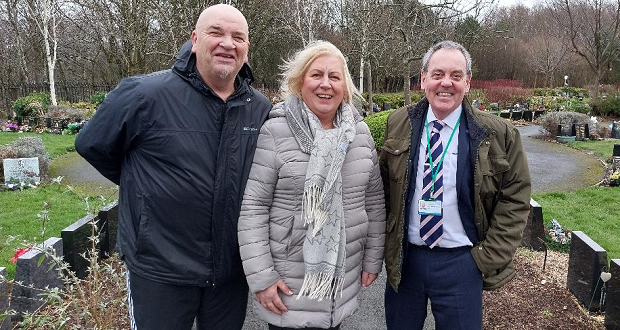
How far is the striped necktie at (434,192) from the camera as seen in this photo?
238 centimetres

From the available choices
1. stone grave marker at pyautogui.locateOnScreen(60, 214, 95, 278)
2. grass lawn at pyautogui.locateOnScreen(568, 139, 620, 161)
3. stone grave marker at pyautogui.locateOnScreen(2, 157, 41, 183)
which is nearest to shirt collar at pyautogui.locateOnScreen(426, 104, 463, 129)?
stone grave marker at pyautogui.locateOnScreen(60, 214, 95, 278)

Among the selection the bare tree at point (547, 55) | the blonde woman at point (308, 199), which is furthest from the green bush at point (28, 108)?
the bare tree at point (547, 55)

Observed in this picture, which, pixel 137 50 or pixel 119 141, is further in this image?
pixel 137 50

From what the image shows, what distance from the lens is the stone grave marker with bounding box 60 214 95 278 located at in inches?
162

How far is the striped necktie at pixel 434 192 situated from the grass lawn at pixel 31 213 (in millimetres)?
4261

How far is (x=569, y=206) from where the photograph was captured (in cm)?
770

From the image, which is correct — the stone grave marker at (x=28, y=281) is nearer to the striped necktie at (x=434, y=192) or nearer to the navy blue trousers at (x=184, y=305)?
the navy blue trousers at (x=184, y=305)

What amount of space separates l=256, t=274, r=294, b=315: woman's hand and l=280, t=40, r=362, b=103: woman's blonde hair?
889 millimetres

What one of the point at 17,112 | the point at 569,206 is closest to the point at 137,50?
the point at 17,112

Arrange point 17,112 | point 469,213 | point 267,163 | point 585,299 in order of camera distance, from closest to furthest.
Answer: point 267,163, point 469,213, point 585,299, point 17,112

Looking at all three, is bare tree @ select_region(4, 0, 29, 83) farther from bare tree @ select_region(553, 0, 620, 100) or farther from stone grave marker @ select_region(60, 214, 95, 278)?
bare tree @ select_region(553, 0, 620, 100)

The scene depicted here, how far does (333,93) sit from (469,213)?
0.90 m

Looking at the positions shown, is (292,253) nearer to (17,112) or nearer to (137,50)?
(137,50)

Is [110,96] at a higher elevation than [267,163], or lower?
higher
